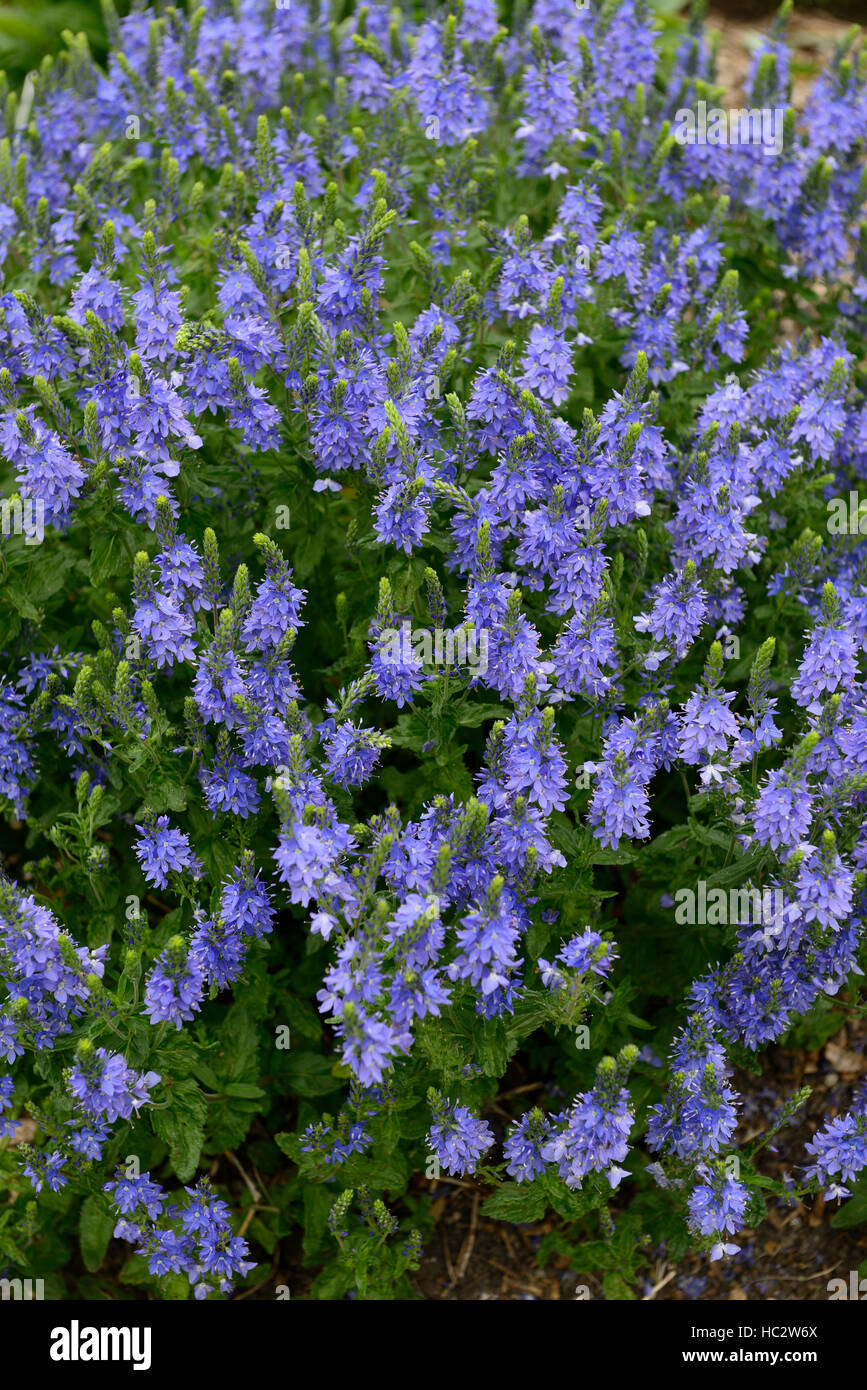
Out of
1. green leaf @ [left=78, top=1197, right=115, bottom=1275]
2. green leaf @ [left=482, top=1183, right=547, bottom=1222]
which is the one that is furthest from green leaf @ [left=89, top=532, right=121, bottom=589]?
green leaf @ [left=482, top=1183, right=547, bottom=1222]

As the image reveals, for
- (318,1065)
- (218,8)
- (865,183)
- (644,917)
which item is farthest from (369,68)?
(318,1065)

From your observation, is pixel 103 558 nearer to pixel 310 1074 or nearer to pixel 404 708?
pixel 404 708

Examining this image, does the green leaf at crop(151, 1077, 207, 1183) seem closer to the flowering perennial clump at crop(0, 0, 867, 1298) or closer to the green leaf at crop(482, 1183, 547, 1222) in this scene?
the flowering perennial clump at crop(0, 0, 867, 1298)

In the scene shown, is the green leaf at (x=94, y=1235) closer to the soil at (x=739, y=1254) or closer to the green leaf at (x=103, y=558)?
the soil at (x=739, y=1254)

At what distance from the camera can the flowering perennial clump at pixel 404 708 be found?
3432mm

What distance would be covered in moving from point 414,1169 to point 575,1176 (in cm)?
81

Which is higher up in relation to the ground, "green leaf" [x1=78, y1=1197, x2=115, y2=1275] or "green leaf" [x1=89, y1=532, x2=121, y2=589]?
"green leaf" [x1=89, y1=532, x2=121, y2=589]

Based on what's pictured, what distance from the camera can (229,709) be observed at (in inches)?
142

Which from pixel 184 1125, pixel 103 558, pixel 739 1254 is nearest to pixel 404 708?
pixel 103 558

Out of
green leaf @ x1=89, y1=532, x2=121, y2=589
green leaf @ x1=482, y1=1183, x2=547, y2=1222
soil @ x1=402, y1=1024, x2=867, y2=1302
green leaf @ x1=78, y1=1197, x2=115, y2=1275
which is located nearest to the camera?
green leaf @ x1=482, y1=1183, x2=547, y2=1222

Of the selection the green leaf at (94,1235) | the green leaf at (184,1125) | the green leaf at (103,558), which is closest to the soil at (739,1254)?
the green leaf at (94,1235)

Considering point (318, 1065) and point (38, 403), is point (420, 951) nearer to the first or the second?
point (318, 1065)

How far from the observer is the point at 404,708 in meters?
4.28

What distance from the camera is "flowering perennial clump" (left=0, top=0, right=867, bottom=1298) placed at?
3.43 metres
